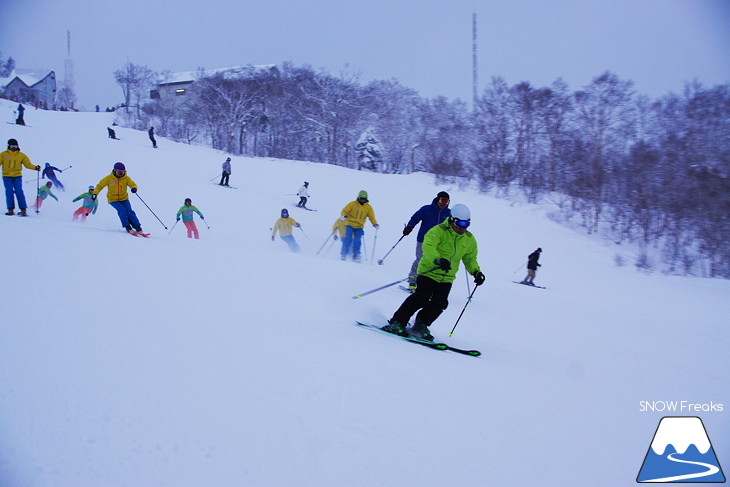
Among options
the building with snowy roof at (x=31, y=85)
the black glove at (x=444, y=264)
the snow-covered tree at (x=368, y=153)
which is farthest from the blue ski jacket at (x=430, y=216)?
the building with snowy roof at (x=31, y=85)

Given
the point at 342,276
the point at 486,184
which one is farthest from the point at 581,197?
the point at 342,276

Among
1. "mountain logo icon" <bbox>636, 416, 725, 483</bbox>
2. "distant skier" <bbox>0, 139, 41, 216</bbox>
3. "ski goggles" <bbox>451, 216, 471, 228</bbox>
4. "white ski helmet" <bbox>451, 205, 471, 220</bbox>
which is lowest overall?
"mountain logo icon" <bbox>636, 416, 725, 483</bbox>

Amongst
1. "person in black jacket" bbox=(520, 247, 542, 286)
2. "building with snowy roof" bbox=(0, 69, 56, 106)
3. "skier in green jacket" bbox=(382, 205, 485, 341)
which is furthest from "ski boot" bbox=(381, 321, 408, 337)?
"building with snowy roof" bbox=(0, 69, 56, 106)

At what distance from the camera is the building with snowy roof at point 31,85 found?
58750 mm

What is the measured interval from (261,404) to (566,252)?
59.8 ft

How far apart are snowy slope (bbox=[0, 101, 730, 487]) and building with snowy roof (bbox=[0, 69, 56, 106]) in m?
67.4

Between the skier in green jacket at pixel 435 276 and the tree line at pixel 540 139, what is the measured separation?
17908 mm

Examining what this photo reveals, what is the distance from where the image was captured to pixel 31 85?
62031 millimetres

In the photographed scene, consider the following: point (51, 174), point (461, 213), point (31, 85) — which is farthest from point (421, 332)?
point (31, 85)

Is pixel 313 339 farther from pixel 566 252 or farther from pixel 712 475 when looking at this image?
pixel 566 252

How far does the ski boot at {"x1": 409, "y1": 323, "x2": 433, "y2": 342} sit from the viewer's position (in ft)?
13.8

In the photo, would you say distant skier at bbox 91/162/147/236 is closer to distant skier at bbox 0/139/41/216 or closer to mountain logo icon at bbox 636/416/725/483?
distant skier at bbox 0/139/41/216

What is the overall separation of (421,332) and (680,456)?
2248 millimetres

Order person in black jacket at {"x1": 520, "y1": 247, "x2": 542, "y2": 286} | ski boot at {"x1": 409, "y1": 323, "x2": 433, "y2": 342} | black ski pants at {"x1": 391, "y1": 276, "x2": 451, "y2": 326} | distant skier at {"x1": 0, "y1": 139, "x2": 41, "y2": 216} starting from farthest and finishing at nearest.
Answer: person in black jacket at {"x1": 520, "y1": 247, "x2": 542, "y2": 286} < distant skier at {"x1": 0, "y1": 139, "x2": 41, "y2": 216} < black ski pants at {"x1": 391, "y1": 276, "x2": 451, "y2": 326} < ski boot at {"x1": 409, "y1": 323, "x2": 433, "y2": 342}
